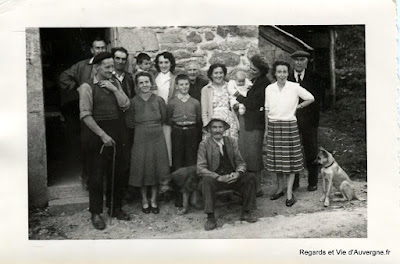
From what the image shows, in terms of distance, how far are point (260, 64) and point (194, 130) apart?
1.59ft

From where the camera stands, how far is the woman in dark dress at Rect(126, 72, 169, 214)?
284 centimetres

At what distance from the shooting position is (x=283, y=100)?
9.44 ft

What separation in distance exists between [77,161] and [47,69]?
1.61 ft

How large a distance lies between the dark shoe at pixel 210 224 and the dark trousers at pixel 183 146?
31 centimetres

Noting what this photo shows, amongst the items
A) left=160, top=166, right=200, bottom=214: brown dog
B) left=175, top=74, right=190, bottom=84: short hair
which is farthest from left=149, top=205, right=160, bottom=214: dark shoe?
left=175, top=74, right=190, bottom=84: short hair

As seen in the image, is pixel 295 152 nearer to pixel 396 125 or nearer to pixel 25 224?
pixel 396 125

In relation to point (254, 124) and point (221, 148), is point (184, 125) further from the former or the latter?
point (254, 124)

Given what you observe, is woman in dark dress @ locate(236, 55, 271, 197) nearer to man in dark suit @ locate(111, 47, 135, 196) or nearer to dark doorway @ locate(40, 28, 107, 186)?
man in dark suit @ locate(111, 47, 135, 196)

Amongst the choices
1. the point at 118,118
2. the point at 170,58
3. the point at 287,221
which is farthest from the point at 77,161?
the point at 287,221

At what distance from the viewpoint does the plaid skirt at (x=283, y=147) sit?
2871 mm

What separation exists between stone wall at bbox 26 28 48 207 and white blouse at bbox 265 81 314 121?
1165 millimetres

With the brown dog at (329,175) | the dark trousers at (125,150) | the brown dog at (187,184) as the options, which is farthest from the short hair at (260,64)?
the dark trousers at (125,150)

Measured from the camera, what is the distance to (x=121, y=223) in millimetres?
2838

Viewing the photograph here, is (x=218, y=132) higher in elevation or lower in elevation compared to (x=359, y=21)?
lower
